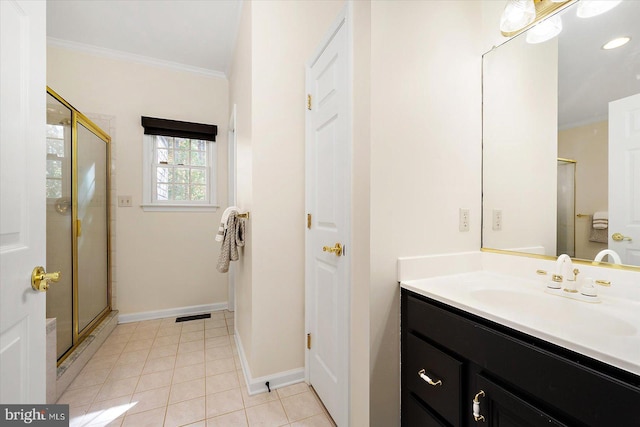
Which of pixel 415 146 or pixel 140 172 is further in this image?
pixel 140 172

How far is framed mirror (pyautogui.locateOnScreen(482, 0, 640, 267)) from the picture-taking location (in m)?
0.95

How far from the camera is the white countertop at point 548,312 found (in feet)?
1.97

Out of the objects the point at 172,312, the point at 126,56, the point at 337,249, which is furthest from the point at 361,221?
the point at 126,56

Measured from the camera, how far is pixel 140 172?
2.83 m

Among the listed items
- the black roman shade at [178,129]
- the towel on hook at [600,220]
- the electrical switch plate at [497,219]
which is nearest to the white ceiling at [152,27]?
the black roman shade at [178,129]

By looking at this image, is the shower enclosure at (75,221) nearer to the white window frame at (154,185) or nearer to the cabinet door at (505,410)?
the white window frame at (154,185)

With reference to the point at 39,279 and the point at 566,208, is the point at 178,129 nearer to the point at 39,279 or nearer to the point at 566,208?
the point at 39,279

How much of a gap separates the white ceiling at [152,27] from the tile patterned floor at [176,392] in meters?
2.87

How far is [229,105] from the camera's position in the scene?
10.2ft

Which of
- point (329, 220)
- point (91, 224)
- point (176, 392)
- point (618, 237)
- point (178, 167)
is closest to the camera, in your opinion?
point (618, 237)

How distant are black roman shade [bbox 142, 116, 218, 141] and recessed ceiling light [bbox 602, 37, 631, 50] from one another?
3124mm

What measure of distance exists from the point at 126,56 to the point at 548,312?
13.0 feet

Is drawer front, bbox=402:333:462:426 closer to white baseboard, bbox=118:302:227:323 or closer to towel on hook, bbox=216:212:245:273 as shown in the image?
towel on hook, bbox=216:212:245:273

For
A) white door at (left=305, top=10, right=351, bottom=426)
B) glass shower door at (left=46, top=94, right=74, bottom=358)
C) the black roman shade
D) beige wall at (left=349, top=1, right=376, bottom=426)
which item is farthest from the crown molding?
beige wall at (left=349, top=1, right=376, bottom=426)
